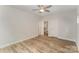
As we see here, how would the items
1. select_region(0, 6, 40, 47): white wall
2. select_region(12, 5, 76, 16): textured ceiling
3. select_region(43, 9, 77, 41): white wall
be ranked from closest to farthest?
select_region(12, 5, 76, 16): textured ceiling → select_region(43, 9, 77, 41): white wall → select_region(0, 6, 40, 47): white wall

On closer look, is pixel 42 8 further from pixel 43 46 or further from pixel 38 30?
pixel 43 46

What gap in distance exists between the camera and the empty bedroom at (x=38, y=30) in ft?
5.18

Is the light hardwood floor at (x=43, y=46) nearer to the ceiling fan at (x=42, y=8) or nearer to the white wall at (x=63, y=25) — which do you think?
the white wall at (x=63, y=25)

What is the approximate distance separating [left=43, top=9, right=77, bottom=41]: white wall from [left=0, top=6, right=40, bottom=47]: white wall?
279mm

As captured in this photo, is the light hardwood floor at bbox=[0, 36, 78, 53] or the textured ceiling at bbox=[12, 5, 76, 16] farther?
the light hardwood floor at bbox=[0, 36, 78, 53]

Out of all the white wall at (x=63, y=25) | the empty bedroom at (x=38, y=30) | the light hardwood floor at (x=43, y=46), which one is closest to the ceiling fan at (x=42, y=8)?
the empty bedroom at (x=38, y=30)

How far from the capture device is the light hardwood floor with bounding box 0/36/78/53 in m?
1.58

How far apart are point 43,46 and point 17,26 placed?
25.6 inches

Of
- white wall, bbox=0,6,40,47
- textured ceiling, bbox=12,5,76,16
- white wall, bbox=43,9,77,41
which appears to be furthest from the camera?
white wall, bbox=0,6,40,47

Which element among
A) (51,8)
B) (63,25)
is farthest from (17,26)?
(63,25)

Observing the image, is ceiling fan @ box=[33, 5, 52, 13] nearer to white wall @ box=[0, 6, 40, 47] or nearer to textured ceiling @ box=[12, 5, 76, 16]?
textured ceiling @ box=[12, 5, 76, 16]

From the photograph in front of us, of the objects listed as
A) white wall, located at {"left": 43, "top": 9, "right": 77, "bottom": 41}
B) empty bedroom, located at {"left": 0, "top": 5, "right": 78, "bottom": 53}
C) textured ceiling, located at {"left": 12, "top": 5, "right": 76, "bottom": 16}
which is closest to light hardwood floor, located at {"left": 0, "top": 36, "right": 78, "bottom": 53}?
empty bedroom, located at {"left": 0, "top": 5, "right": 78, "bottom": 53}

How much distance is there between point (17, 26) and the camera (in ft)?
5.62

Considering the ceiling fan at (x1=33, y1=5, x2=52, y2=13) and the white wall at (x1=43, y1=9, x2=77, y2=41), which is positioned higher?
the ceiling fan at (x1=33, y1=5, x2=52, y2=13)
